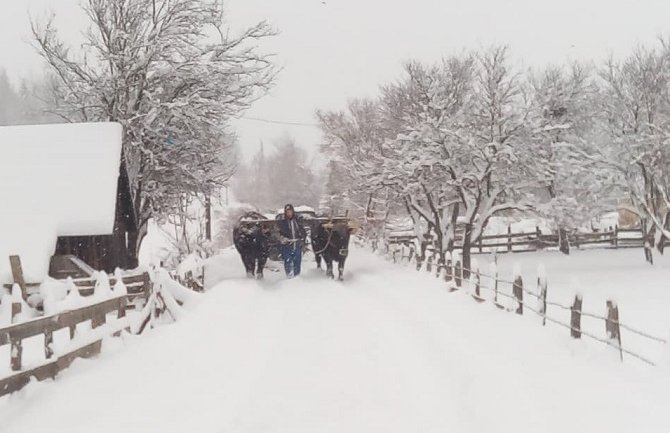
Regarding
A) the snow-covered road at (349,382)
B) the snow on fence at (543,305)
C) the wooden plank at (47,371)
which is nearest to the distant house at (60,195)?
the snow-covered road at (349,382)

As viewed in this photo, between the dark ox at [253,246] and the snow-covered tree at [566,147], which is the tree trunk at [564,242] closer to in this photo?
the snow-covered tree at [566,147]

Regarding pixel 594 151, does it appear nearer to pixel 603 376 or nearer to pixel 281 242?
pixel 281 242

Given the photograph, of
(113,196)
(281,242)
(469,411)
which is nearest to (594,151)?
(281,242)

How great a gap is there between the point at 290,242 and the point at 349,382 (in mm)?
12280

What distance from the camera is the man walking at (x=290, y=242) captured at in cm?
1967

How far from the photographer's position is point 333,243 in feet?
66.2

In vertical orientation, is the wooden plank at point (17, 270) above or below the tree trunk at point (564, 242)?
above

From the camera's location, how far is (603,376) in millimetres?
7535

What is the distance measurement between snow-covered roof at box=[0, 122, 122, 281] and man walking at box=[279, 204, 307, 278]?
5.05 meters

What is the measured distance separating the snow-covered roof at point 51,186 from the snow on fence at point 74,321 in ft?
6.84

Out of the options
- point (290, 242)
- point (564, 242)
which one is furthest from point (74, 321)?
point (564, 242)

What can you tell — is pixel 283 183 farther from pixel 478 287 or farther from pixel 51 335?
pixel 51 335

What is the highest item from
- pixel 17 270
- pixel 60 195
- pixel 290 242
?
pixel 60 195

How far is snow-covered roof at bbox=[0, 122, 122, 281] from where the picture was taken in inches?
628
